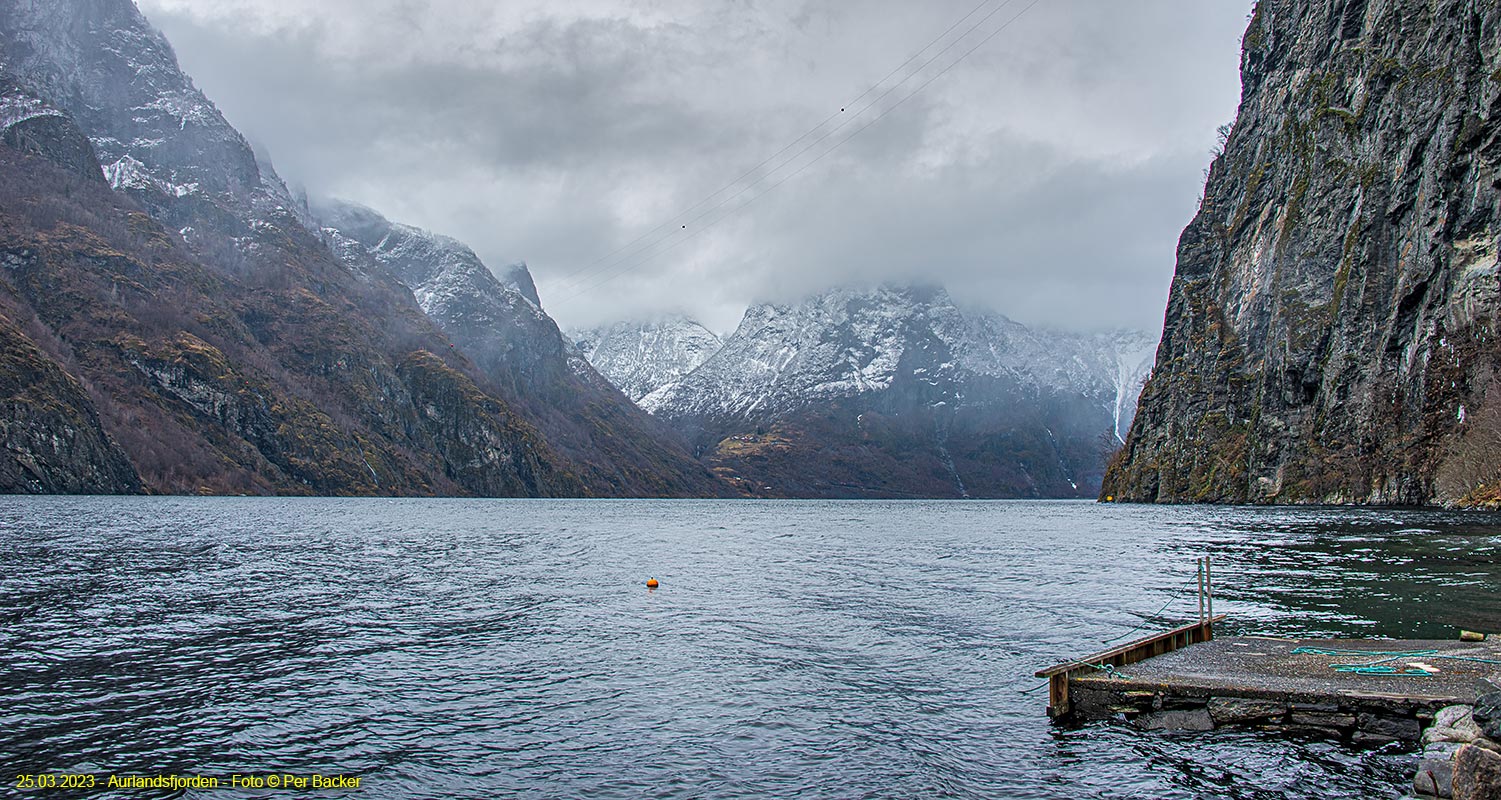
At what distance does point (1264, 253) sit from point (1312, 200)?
22.0m

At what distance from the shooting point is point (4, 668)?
28.8 m

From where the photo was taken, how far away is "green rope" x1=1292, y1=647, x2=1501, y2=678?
25.3 meters

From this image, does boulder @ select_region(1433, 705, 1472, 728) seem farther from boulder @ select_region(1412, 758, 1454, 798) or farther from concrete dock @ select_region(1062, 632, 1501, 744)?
boulder @ select_region(1412, 758, 1454, 798)

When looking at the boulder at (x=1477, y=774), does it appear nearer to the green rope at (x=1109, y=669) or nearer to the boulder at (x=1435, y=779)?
the boulder at (x=1435, y=779)

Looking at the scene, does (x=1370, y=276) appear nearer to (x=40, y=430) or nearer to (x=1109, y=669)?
(x=1109, y=669)

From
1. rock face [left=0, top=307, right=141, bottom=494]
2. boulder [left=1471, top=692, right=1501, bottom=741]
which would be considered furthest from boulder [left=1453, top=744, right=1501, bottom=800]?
rock face [left=0, top=307, right=141, bottom=494]

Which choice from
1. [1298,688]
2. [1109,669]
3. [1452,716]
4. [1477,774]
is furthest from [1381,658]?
[1477,774]

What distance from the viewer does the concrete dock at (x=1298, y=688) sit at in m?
22.5

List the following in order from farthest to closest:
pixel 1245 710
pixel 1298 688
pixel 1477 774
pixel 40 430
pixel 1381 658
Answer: pixel 40 430, pixel 1381 658, pixel 1298 688, pixel 1245 710, pixel 1477 774

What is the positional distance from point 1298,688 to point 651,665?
782 inches

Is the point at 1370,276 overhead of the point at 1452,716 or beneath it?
overhead

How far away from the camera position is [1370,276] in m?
137

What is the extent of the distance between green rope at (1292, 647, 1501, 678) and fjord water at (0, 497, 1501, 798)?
4632 millimetres

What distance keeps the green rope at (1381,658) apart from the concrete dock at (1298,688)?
0.09ft
